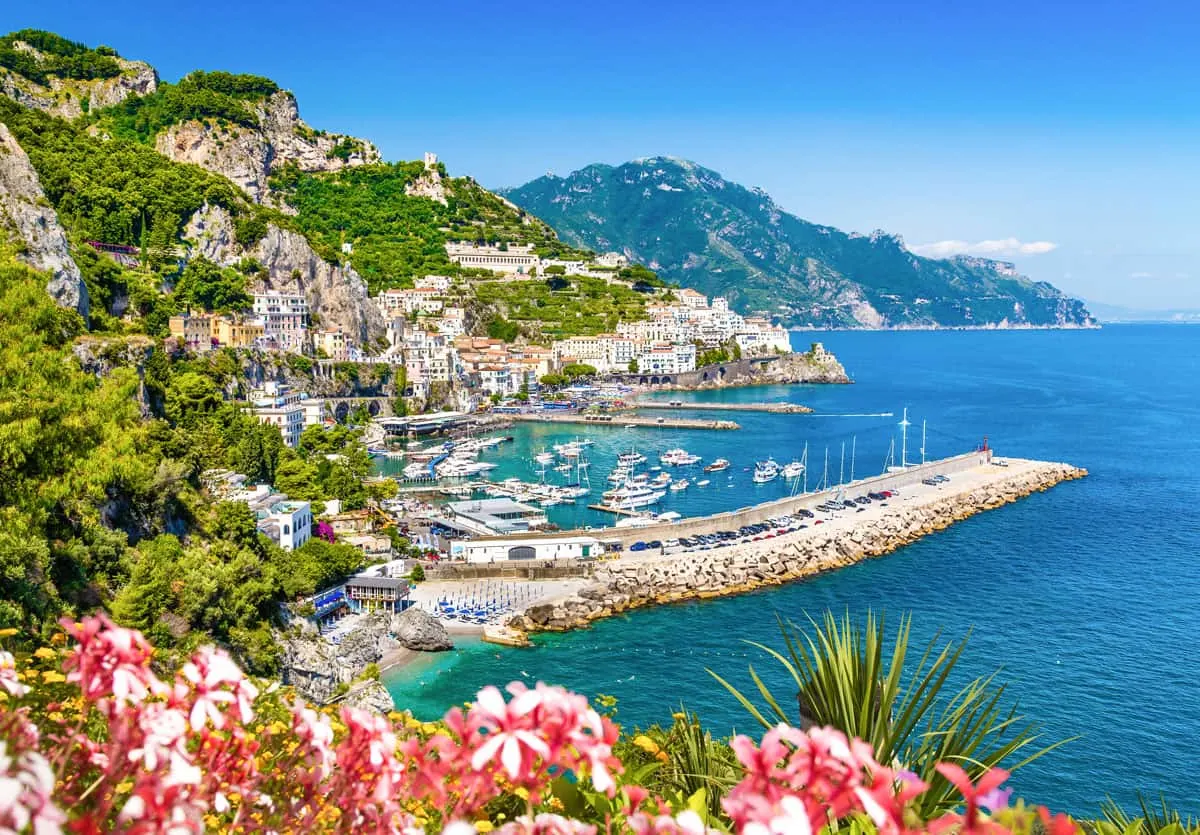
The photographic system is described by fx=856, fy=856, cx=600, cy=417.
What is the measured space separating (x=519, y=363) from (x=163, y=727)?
5338cm

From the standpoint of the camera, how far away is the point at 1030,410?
5128cm

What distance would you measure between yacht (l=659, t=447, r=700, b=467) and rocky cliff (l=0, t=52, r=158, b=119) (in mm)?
44381

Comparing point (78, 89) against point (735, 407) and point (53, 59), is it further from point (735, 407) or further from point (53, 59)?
point (735, 407)

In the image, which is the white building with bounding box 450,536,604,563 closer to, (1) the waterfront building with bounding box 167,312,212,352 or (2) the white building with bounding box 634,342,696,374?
(1) the waterfront building with bounding box 167,312,212,352

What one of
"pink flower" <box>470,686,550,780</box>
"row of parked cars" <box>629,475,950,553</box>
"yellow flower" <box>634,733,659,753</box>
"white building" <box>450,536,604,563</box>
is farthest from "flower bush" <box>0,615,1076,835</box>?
"row of parked cars" <box>629,475,950,553</box>

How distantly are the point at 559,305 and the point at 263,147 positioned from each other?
83.5 ft

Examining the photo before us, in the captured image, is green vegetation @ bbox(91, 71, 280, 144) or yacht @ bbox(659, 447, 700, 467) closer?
yacht @ bbox(659, 447, 700, 467)

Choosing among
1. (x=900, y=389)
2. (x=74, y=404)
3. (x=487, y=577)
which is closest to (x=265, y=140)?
(x=900, y=389)

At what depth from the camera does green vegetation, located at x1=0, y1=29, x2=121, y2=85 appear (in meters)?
53.9

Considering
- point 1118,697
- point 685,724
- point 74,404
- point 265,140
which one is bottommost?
point 1118,697

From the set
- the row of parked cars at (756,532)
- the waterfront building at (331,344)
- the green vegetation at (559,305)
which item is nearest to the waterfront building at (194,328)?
the waterfront building at (331,344)

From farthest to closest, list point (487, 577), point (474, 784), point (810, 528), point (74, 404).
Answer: point (810, 528) < point (487, 577) < point (74, 404) < point (474, 784)

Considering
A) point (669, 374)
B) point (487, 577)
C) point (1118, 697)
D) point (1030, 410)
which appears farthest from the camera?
point (669, 374)

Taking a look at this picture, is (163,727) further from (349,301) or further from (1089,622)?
(349,301)
